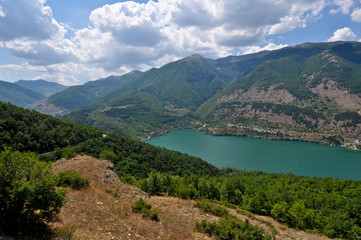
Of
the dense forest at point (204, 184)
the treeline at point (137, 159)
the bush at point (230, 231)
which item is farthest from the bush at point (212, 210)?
the treeline at point (137, 159)

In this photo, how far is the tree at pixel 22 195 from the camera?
31.9 ft

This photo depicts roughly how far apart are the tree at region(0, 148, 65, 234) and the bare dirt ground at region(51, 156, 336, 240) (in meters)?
2.05

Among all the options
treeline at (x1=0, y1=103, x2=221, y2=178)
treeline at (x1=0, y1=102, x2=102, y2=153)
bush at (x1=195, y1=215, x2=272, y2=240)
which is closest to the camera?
bush at (x1=195, y1=215, x2=272, y2=240)

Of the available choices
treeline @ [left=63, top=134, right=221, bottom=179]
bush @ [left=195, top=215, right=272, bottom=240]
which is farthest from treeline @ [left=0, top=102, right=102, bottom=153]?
bush @ [left=195, top=215, right=272, bottom=240]

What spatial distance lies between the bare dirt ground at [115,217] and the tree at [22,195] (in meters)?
2.05

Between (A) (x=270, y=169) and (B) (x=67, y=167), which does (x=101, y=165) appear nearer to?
(B) (x=67, y=167)

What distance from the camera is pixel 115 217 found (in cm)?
1503

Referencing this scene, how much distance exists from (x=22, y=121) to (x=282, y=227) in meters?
93.3

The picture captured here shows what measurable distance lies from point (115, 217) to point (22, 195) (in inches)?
289

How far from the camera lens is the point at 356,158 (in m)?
160

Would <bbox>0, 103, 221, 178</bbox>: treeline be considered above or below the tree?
below

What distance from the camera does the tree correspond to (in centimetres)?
972

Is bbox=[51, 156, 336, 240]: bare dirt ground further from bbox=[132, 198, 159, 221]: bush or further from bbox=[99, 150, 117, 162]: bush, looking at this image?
bbox=[99, 150, 117, 162]: bush

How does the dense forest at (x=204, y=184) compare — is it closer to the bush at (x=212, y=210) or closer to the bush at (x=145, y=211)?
the bush at (x=212, y=210)
